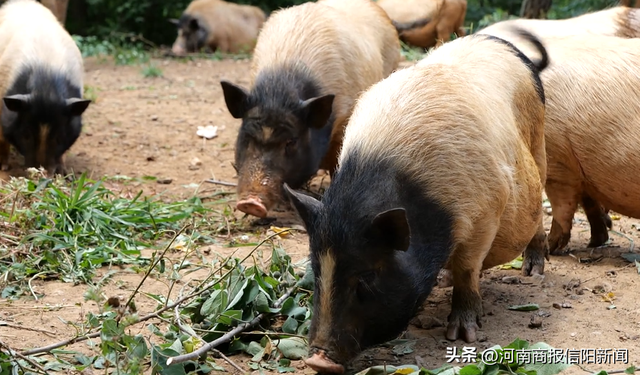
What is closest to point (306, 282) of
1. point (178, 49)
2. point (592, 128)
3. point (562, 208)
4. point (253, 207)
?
point (253, 207)

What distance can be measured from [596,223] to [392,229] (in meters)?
2.93

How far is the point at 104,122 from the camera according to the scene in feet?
31.5

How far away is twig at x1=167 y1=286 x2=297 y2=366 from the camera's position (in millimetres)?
3693

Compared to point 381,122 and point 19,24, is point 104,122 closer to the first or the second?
point 19,24

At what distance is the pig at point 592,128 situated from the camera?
5.57 m

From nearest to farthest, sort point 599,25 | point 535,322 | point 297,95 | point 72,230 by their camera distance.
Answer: point 535,322 < point 72,230 < point 297,95 < point 599,25

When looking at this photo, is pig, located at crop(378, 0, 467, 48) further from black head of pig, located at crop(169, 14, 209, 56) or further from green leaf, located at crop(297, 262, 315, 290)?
green leaf, located at crop(297, 262, 315, 290)

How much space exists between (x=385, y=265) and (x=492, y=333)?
93 centimetres

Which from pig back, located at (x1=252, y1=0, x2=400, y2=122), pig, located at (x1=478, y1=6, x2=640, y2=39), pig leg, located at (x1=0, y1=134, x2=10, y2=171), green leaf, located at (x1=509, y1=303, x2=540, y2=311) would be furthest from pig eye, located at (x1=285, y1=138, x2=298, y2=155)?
pig leg, located at (x1=0, y1=134, x2=10, y2=171)

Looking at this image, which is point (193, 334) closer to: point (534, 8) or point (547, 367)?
point (547, 367)

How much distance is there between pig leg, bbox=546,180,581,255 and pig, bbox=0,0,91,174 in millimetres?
4271

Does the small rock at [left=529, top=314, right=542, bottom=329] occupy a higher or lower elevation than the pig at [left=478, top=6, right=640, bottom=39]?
lower

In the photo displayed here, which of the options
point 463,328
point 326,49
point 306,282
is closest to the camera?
point 463,328

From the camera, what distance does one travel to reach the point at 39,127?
772cm
